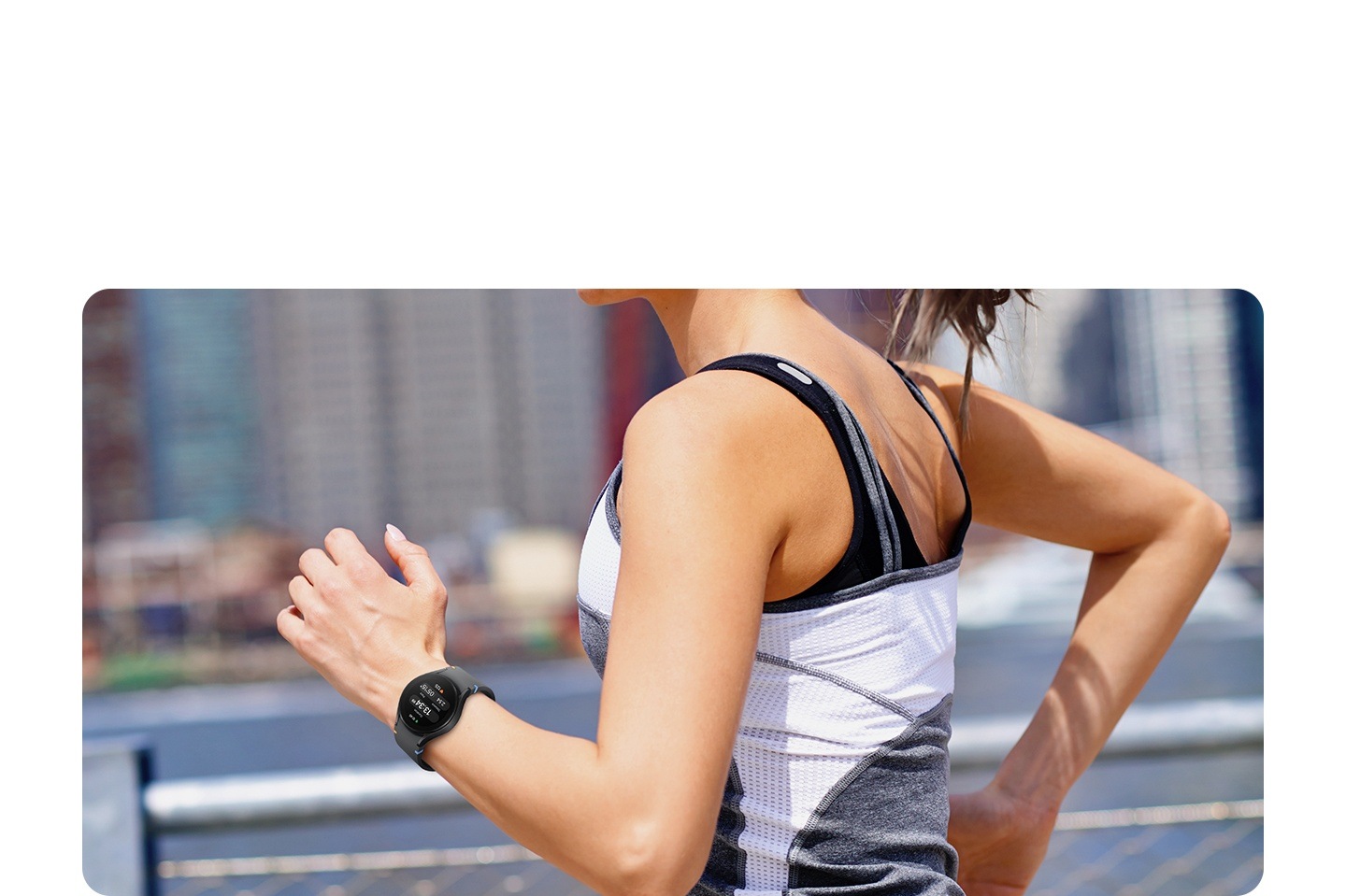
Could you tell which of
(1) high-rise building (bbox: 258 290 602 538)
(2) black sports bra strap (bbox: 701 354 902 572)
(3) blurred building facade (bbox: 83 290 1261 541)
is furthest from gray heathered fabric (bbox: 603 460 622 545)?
(1) high-rise building (bbox: 258 290 602 538)

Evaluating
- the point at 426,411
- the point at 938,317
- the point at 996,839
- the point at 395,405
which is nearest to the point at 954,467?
the point at 938,317

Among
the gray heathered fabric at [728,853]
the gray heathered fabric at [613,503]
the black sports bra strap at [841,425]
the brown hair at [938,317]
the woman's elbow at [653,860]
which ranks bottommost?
the gray heathered fabric at [728,853]

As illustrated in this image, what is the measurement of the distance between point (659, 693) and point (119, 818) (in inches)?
46.4

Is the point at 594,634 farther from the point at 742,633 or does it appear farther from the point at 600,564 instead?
the point at 742,633

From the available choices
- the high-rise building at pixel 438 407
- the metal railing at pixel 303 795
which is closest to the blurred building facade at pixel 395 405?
the high-rise building at pixel 438 407

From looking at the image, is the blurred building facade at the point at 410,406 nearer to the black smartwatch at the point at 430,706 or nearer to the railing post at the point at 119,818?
the railing post at the point at 119,818

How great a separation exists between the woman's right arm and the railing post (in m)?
1.08

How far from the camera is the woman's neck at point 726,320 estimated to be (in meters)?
0.90

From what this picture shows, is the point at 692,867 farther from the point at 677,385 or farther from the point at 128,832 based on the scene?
the point at 128,832

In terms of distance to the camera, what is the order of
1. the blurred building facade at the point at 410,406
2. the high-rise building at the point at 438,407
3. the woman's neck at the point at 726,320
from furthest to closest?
the high-rise building at the point at 438,407
the blurred building facade at the point at 410,406
the woman's neck at the point at 726,320

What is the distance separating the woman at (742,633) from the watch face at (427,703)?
1 centimetres

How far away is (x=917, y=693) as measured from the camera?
871 millimetres

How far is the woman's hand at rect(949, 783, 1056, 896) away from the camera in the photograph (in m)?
1.15
